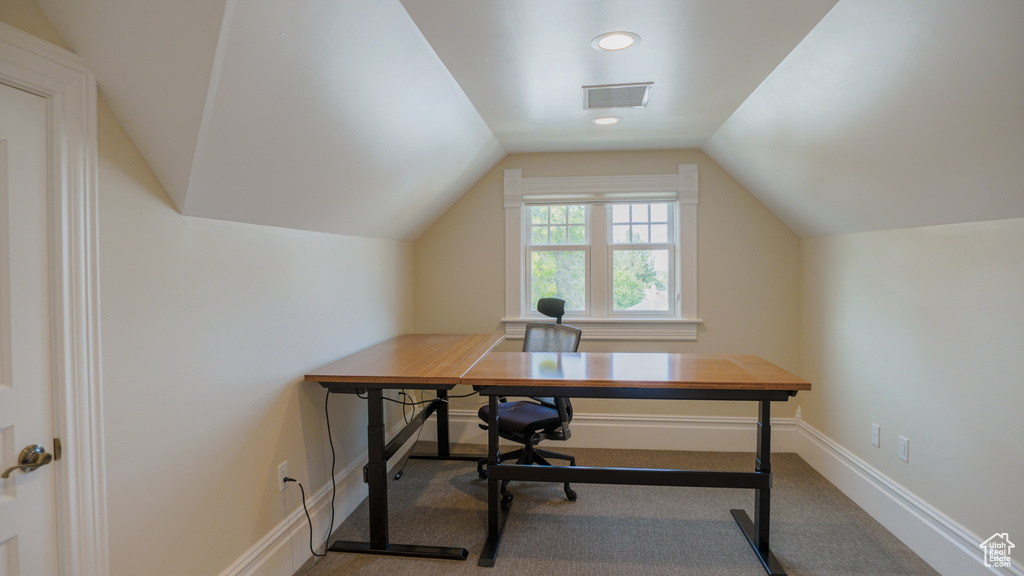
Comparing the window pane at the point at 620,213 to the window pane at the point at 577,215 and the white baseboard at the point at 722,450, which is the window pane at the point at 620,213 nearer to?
the window pane at the point at 577,215

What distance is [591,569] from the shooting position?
241cm

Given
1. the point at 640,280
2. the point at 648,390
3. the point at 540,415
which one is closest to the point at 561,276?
the point at 640,280

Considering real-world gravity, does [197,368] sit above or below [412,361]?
above

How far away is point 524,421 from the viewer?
310 centimetres

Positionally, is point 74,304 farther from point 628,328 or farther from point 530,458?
point 628,328

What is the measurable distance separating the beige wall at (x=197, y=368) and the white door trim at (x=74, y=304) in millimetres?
48

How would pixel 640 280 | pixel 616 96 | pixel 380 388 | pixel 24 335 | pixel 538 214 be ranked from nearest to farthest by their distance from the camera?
pixel 24 335
pixel 380 388
pixel 616 96
pixel 640 280
pixel 538 214

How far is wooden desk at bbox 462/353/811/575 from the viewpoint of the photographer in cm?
232

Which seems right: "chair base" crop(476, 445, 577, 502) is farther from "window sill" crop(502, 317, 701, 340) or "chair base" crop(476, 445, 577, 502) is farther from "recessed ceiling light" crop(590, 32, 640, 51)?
"recessed ceiling light" crop(590, 32, 640, 51)

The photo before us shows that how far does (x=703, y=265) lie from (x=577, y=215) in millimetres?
1046

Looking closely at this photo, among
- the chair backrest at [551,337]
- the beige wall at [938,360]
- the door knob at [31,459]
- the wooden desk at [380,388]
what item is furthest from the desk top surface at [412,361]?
the beige wall at [938,360]

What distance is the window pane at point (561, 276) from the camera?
427cm

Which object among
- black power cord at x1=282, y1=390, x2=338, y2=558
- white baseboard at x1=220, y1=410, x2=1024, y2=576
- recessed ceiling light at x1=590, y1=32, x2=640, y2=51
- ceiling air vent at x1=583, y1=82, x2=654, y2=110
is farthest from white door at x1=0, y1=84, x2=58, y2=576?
ceiling air vent at x1=583, y1=82, x2=654, y2=110

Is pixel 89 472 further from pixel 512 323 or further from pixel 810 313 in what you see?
pixel 810 313
